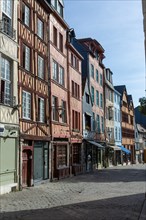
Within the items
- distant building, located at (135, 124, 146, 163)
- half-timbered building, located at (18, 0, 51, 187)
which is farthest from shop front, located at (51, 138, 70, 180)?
distant building, located at (135, 124, 146, 163)

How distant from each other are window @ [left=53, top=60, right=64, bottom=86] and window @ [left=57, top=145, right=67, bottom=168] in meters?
4.70

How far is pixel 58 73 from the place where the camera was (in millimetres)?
23797

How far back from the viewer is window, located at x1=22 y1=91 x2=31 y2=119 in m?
17.5

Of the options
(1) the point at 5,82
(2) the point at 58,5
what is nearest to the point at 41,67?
(1) the point at 5,82

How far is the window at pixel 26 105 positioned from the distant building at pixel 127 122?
3628 cm

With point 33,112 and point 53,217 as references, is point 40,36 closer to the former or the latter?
point 33,112

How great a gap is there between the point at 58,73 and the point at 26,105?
650cm

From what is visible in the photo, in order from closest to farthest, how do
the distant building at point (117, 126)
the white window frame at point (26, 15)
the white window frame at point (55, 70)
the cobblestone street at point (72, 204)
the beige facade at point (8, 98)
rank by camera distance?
the cobblestone street at point (72, 204) → the beige facade at point (8, 98) → the white window frame at point (26, 15) → the white window frame at point (55, 70) → the distant building at point (117, 126)

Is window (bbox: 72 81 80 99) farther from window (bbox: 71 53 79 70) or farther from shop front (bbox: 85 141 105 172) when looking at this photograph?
shop front (bbox: 85 141 105 172)

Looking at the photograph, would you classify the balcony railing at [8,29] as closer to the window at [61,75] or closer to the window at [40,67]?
the window at [40,67]

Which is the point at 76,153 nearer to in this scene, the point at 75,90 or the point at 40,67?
the point at 75,90

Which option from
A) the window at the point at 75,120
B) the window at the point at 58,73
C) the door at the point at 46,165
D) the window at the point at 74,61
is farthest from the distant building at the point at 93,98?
the door at the point at 46,165

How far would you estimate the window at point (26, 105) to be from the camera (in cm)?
1753

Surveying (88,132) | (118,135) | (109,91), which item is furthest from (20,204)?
(118,135)
